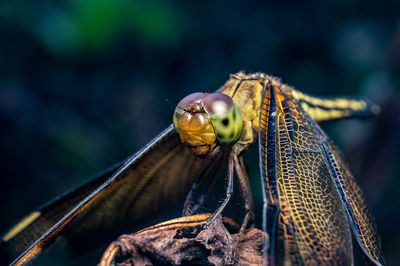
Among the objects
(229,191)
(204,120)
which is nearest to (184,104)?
(204,120)

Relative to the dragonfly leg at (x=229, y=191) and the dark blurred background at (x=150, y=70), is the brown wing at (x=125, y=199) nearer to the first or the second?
the dragonfly leg at (x=229, y=191)

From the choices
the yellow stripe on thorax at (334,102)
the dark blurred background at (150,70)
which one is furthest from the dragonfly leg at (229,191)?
the dark blurred background at (150,70)

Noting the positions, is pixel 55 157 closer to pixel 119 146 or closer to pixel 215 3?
pixel 119 146

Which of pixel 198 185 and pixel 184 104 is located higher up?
pixel 184 104

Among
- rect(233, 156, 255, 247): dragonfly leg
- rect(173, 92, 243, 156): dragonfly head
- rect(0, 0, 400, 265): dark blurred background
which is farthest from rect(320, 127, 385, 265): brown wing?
rect(0, 0, 400, 265): dark blurred background

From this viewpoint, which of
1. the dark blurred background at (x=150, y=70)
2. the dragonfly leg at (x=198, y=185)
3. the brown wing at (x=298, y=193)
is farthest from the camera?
the dark blurred background at (x=150, y=70)

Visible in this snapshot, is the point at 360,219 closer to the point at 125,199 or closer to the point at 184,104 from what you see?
the point at 184,104

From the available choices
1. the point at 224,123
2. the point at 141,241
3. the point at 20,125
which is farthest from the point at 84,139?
the point at 141,241
